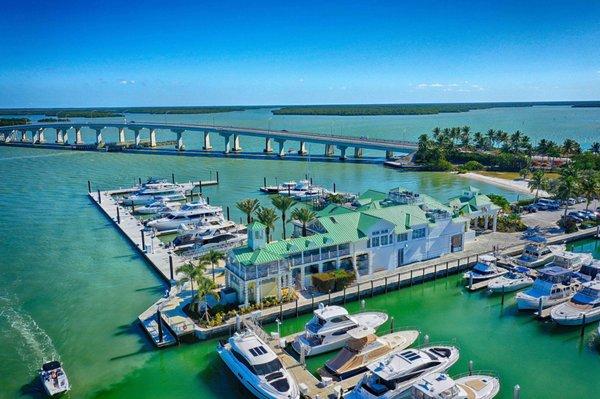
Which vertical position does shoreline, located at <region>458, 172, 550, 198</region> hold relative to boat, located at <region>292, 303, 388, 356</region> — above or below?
above

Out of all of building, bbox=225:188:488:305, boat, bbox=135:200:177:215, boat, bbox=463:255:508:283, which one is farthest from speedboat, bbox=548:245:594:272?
boat, bbox=135:200:177:215

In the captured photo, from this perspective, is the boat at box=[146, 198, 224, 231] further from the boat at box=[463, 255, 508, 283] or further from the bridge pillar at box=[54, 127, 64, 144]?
the bridge pillar at box=[54, 127, 64, 144]

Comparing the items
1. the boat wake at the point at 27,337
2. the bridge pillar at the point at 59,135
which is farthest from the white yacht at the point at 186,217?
the bridge pillar at the point at 59,135

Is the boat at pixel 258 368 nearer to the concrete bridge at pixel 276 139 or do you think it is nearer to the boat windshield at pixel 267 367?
the boat windshield at pixel 267 367

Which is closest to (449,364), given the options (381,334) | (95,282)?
(381,334)

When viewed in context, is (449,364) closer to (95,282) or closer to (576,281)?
(576,281)

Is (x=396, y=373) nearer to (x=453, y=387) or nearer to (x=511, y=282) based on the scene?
(x=453, y=387)
